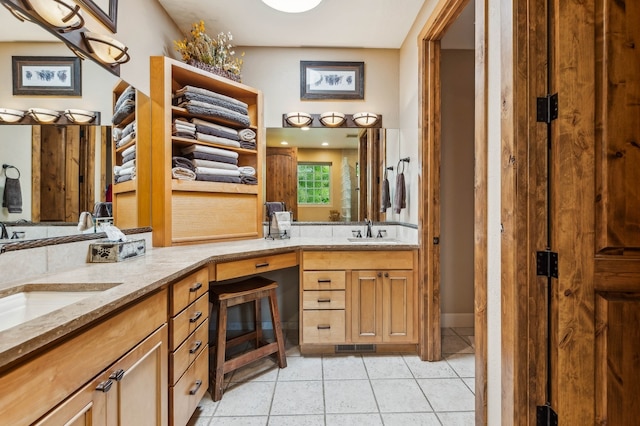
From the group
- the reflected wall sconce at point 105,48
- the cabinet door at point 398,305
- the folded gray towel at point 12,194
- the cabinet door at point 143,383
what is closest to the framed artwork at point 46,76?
the reflected wall sconce at point 105,48

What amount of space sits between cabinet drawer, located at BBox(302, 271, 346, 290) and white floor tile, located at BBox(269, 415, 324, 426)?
82cm

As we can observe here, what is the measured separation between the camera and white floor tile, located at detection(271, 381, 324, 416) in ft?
5.39

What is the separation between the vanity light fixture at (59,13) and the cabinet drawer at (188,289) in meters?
1.29

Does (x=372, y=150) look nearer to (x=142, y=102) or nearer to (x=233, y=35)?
(x=233, y=35)

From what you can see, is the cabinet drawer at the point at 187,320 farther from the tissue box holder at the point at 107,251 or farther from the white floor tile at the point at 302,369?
the white floor tile at the point at 302,369

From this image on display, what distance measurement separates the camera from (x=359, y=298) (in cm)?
220

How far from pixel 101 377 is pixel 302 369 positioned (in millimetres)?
1479

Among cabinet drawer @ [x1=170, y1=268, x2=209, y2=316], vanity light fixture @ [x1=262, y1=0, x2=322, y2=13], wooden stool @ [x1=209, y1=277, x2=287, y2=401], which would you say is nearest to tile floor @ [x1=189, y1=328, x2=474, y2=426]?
wooden stool @ [x1=209, y1=277, x2=287, y2=401]

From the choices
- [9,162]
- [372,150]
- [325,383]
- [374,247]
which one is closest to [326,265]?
[374,247]

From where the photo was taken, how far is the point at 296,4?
6.23ft

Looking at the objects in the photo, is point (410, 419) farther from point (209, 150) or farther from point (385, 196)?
point (209, 150)

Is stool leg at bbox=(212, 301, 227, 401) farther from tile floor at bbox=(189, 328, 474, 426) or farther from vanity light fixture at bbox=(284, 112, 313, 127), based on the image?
vanity light fixture at bbox=(284, 112, 313, 127)

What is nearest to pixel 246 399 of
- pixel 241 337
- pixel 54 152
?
pixel 241 337

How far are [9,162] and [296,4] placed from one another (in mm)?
1788
